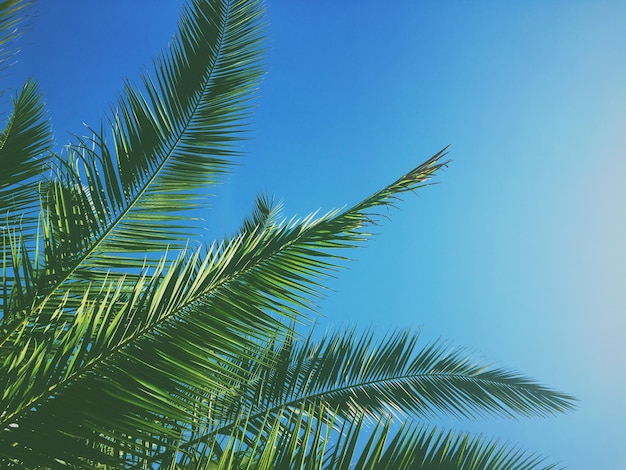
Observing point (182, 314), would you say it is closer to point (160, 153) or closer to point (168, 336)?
point (168, 336)

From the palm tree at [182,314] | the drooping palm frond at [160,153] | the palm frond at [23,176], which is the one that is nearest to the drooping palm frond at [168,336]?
the palm tree at [182,314]

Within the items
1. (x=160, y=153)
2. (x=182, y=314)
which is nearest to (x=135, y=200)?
(x=160, y=153)

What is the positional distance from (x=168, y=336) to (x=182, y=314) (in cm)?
11

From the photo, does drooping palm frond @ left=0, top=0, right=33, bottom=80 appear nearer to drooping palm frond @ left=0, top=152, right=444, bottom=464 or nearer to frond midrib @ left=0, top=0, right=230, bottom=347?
drooping palm frond @ left=0, top=152, right=444, bottom=464

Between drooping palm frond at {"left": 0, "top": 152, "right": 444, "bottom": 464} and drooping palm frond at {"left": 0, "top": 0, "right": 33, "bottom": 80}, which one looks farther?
drooping palm frond at {"left": 0, "top": 152, "right": 444, "bottom": 464}

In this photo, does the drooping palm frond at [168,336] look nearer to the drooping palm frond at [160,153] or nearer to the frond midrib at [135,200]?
the frond midrib at [135,200]

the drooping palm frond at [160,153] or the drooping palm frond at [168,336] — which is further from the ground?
the drooping palm frond at [160,153]

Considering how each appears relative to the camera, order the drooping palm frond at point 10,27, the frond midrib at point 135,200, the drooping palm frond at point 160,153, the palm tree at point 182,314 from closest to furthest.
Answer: the drooping palm frond at point 10,27, the palm tree at point 182,314, the frond midrib at point 135,200, the drooping palm frond at point 160,153

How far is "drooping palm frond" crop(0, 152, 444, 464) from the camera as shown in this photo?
1684mm

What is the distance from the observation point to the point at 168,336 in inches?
75.0

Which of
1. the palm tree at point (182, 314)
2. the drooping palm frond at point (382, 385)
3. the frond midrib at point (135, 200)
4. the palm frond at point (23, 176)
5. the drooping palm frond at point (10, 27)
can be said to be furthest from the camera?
the drooping palm frond at point (382, 385)

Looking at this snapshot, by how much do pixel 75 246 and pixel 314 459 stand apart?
4.95ft

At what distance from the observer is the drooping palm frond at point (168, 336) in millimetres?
1684

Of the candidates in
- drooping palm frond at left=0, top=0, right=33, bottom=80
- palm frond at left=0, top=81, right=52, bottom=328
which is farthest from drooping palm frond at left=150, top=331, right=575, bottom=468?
drooping palm frond at left=0, top=0, right=33, bottom=80
